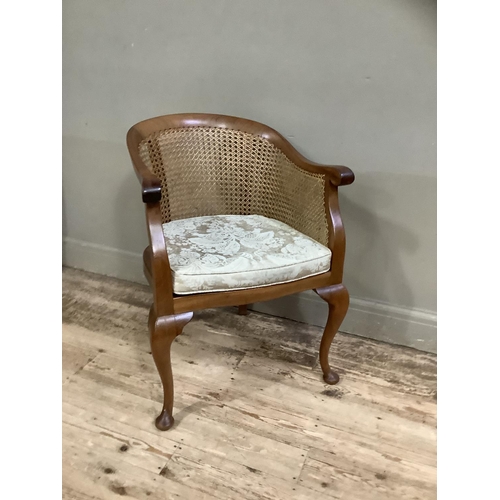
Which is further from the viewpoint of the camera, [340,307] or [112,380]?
[112,380]

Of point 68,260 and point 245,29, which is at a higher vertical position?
point 245,29

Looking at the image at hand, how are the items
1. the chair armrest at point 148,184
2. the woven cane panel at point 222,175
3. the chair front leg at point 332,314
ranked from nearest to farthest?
1. the chair armrest at point 148,184
2. the chair front leg at point 332,314
3. the woven cane panel at point 222,175

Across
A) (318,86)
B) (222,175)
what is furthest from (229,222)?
(318,86)

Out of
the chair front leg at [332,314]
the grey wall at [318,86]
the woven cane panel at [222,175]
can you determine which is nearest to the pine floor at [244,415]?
the chair front leg at [332,314]

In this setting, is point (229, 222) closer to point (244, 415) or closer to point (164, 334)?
point (164, 334)

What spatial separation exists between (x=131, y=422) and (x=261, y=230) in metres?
0.72

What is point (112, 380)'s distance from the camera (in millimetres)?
1604

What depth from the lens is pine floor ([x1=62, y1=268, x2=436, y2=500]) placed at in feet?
4.09

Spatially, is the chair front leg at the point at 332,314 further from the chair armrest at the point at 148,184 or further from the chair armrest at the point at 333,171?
the chair armrest at the point at 148,184

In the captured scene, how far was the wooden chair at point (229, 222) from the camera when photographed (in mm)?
1266
